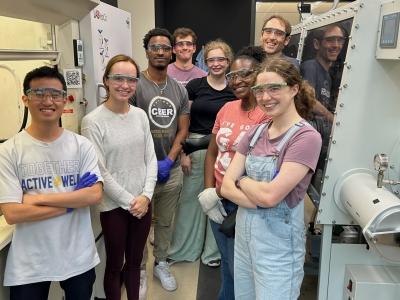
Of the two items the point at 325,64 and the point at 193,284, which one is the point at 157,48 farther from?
the point at 193,284

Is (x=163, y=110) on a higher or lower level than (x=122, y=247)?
higher

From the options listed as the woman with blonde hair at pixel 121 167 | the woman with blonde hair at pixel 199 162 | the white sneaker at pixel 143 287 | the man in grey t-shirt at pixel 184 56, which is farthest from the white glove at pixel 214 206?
the man in grey t-shirt at pixel 184 56

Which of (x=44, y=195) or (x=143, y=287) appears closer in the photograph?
(x=44, y=195)

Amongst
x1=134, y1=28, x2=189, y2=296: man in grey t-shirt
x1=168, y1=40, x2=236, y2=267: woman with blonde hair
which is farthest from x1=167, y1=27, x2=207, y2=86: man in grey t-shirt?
x1=134, y1=28, x2=189, y2=296: man in grey t-shirt

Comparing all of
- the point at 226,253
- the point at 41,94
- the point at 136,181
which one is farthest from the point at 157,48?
the point at 226,253

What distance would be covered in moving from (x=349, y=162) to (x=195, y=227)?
1455mm

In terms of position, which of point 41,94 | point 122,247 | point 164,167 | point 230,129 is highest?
point 41,94

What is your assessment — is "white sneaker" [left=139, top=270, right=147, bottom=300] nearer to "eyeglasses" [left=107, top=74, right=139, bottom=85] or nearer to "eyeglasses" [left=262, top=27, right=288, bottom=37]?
"eyeglasses" [left=107, top=74, right=139, bottom=85]

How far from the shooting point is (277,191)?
129 centimetres

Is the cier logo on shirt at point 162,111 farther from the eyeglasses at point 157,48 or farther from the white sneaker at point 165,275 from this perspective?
the white sneaker at point 165,275

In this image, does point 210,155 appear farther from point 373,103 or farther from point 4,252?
point 4,252

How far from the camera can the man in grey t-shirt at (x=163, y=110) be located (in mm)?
2174

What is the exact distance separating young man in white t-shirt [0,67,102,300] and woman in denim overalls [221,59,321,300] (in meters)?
0.65

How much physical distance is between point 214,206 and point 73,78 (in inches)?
40.9
